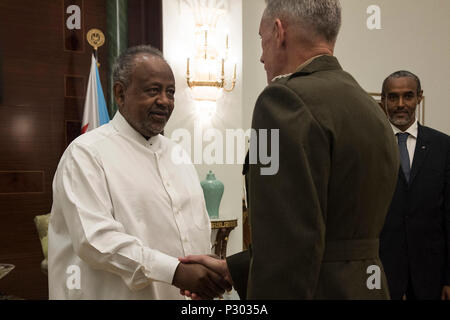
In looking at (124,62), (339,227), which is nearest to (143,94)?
(124,62)

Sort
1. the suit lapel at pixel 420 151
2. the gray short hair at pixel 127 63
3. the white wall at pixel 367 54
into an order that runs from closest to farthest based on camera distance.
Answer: the gray short hair at pixel 127 63, the suit lapel at pixel 420 151, the white wall at pixel 367 54

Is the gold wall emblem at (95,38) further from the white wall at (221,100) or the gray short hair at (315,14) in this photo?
the gray short hair at (315,14)

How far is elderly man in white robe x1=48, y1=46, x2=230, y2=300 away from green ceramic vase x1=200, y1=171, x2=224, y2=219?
2.15 meters

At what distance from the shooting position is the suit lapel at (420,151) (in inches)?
110

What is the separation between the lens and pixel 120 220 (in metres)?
1.96

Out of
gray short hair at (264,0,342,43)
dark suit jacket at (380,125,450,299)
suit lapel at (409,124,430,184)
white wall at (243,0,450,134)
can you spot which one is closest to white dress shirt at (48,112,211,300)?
gray short hair at (264,0,342,43)

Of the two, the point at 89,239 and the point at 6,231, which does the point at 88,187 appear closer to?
the point at 89,239

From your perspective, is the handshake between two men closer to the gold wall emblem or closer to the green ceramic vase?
the green ceramic vase

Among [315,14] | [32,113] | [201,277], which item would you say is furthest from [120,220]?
[32,113]

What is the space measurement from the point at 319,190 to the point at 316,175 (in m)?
0.04

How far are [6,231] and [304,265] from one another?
3.75 metres

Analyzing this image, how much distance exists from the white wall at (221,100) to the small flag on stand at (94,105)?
670 millimetres

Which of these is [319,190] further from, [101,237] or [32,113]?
[32,113]

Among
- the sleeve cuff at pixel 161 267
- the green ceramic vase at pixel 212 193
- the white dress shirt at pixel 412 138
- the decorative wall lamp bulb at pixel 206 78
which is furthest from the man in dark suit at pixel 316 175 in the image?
the decorative wall lamp bulb at pixel 206 78
